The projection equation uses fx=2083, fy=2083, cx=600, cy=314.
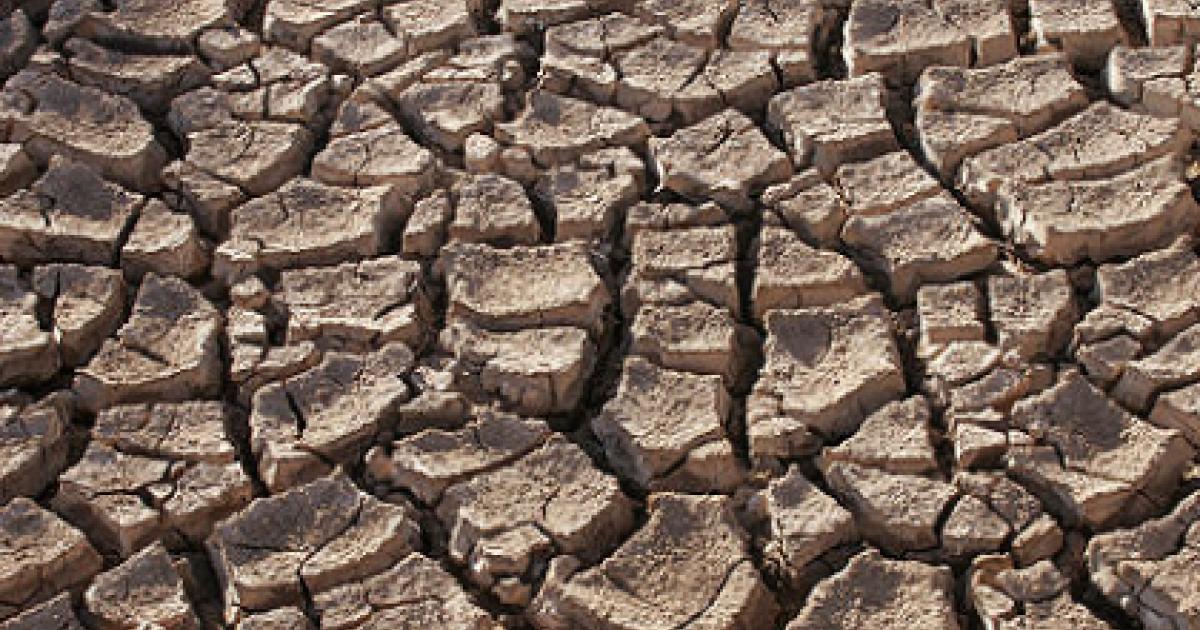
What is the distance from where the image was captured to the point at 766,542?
2.78 meters

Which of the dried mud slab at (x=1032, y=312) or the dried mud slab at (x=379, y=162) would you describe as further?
the dried mud slab at (x=379, y=162)

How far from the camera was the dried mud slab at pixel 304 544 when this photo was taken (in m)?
2.77

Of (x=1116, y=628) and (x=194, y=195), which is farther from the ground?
(x=194, y=195)

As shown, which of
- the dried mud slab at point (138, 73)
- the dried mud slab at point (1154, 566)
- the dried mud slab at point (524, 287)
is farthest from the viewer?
the dried mud slab at point (138, 73)

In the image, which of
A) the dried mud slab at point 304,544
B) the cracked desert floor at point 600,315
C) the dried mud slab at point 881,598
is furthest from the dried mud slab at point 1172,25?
Result: the dried mud slab at point 304,544

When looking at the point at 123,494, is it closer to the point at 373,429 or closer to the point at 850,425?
the point at 373,429

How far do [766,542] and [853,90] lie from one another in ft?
3.04

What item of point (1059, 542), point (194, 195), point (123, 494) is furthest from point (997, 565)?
point (194, 195)

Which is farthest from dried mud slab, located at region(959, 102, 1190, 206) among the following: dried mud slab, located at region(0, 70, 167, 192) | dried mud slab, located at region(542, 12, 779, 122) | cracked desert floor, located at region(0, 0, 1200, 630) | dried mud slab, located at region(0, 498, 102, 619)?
dried mud slab, located at region(0, 498, 102, 619)

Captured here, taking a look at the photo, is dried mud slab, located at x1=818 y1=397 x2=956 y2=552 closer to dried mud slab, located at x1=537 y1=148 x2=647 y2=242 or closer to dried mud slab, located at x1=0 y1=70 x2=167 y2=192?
dried mud slab, located at x1=537 y1=148 x2=647 y2=242

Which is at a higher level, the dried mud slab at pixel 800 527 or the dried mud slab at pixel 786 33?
the dried mud slab at pixel 786 33

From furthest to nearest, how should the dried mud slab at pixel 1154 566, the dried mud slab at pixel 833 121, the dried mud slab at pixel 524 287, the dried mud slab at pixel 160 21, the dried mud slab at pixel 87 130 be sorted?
the dried mud slab at pixel 160 21 < the dried mud slab at pixel 87 130 < the dried mud slab at pixel 833 121 < the dried mud slab at pixel 524 287 < the dried mud slab at pixel 1154 566

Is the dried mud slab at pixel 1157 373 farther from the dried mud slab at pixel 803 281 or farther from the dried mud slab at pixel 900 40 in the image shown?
the dried mud slab at pixel 900 40

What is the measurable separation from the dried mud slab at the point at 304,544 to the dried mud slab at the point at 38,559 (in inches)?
7.0
